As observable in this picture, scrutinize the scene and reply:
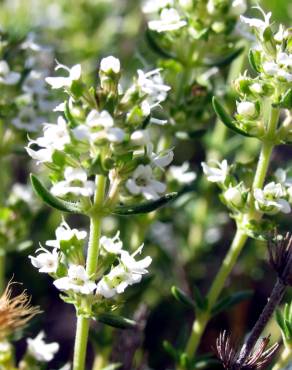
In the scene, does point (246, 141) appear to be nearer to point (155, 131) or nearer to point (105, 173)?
point (155, 131)

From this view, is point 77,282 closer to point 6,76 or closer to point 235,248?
point 235,248

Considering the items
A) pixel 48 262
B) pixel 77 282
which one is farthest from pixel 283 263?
pixel 48 262

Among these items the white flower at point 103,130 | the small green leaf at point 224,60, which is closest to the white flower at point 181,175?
the small green leaf at point 224,60

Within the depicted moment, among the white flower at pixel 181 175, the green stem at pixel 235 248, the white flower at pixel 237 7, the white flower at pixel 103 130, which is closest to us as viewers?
the white flower at pixel 103 130

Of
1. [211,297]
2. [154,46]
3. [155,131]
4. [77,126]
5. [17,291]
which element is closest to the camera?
[77,126]

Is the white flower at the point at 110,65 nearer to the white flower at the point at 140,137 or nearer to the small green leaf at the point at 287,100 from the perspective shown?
the white flower at the point at 140,137

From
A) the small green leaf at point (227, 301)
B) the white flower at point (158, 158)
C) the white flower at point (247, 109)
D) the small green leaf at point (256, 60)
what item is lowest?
the small green leaf at point (227, 301)

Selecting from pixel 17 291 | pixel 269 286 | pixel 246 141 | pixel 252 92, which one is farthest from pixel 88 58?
pixel 252 92

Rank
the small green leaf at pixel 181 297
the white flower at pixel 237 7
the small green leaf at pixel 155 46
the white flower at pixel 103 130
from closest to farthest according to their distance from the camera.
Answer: the white flower at pixel 103 130 → the small green leaf at pixel 181 297 → the white flower at pixel 237 7 → the small green leaf at pixel 155 46
